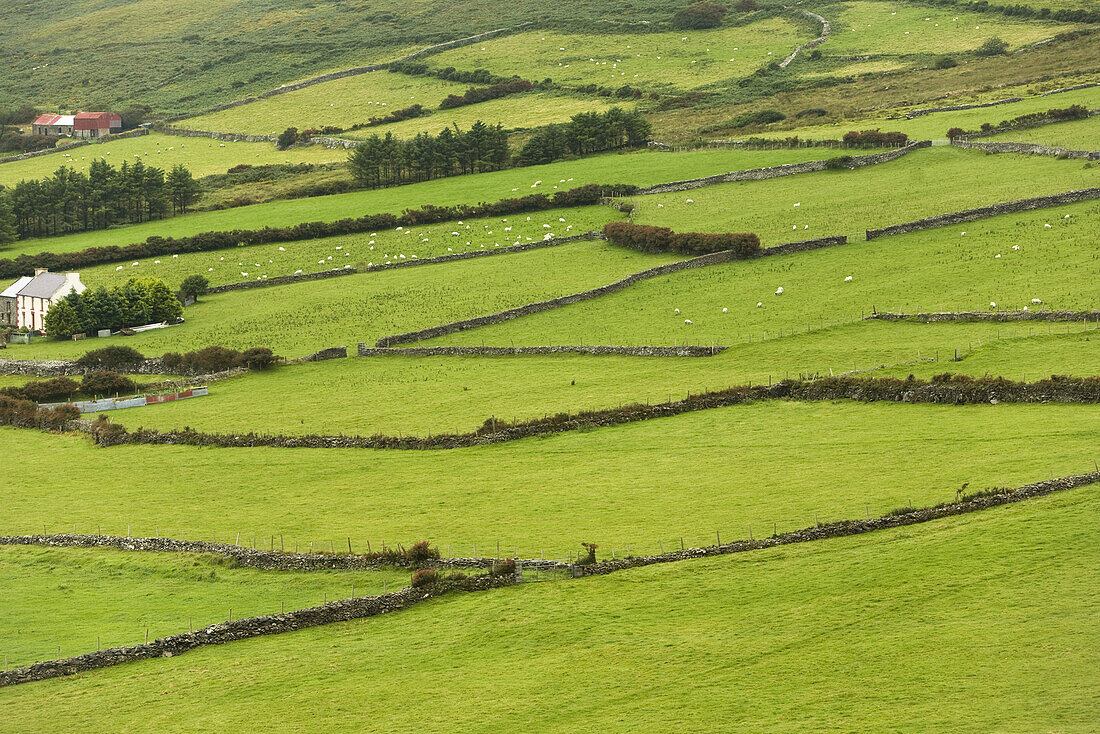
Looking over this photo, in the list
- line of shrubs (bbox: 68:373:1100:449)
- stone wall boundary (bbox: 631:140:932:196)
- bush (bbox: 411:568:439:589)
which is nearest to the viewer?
bush (bbox: 411:568:439:589)

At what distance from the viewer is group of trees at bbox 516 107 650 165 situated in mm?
Result: 116812

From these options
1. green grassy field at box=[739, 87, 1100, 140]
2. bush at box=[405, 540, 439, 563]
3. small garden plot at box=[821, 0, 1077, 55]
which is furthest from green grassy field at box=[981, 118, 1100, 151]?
bush at box=[405, 540, 439, 563]

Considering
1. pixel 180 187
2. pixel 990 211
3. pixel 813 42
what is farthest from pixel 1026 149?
pixel 180 187

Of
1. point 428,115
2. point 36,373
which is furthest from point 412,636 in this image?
point 428,115

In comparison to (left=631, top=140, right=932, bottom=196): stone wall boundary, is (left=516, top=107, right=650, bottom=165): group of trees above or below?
above

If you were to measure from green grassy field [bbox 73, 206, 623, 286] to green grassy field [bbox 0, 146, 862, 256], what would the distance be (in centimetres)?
614

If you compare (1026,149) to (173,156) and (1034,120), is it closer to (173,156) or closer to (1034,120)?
(1034,120)

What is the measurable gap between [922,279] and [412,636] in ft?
136

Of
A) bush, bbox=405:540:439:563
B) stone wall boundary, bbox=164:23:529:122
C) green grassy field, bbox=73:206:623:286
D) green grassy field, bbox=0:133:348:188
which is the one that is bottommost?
bush, bbox=405:540:439:563

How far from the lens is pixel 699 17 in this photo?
17350 cm

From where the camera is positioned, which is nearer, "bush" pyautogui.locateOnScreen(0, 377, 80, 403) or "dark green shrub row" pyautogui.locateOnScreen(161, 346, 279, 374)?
"bush" pyautogui.locateOnScreen(0, 377, 80, 403)

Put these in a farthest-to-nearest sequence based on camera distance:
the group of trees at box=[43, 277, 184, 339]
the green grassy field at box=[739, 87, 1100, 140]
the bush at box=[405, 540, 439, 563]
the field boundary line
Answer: the green grassy field at box=[739, 87, 1100, 140], the group of trees at box=[43, 277, 184, 339], the bush at box=[405, 540, 439, 563], the field boundary line

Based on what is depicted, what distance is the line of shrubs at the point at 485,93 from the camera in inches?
5876

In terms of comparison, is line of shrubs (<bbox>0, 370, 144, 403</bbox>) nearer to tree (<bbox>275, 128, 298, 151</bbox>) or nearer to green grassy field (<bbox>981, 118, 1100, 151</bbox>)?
green grassy field (<bbox>981, 118, 1100, 151</bbox>)
